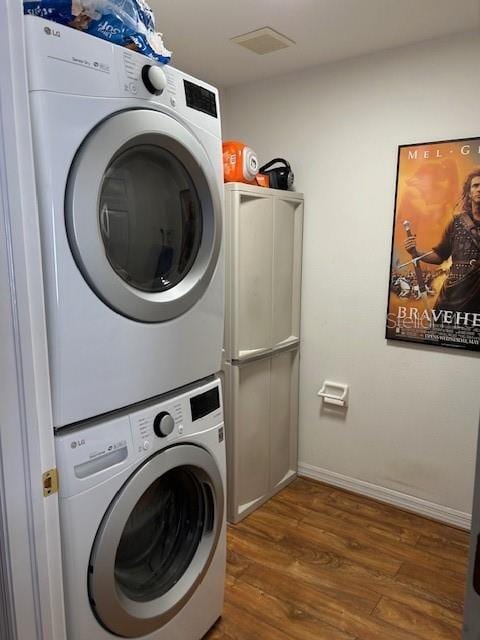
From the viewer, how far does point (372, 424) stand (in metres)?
2.55

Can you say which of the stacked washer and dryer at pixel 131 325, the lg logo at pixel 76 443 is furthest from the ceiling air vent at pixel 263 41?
the lg logo at pixel 76 443

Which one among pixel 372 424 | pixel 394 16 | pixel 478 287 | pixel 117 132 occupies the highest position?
pixel 394 16

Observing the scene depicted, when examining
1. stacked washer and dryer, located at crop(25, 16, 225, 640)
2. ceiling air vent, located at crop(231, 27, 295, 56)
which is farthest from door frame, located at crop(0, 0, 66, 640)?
ceiling air vent, located at crop(231, 27, 295, 56)

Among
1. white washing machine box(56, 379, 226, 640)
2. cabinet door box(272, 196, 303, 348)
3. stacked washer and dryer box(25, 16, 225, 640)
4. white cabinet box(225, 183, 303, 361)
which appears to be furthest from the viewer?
cabinet door box(272, 196, 303, 348)

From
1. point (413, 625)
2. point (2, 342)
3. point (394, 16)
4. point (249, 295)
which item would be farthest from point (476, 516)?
Answer: point (394, 16)

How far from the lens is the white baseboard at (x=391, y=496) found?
2.35 m

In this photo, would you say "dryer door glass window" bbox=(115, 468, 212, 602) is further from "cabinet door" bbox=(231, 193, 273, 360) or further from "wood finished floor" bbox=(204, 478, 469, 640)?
"cabinet door" bbox=(231, 193, 273, 360)

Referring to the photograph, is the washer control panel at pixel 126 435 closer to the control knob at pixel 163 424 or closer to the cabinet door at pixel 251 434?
the control knob at pixel 163 424

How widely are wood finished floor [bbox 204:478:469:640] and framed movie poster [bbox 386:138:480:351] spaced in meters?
0.96

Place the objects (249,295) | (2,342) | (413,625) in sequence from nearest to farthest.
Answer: (2,342), (413,625), (249,295)

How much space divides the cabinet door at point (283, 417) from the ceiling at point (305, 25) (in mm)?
1545

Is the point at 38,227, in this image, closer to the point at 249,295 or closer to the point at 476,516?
the point at 476,516

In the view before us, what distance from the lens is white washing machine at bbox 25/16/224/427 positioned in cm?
100

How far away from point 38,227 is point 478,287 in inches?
75.5
